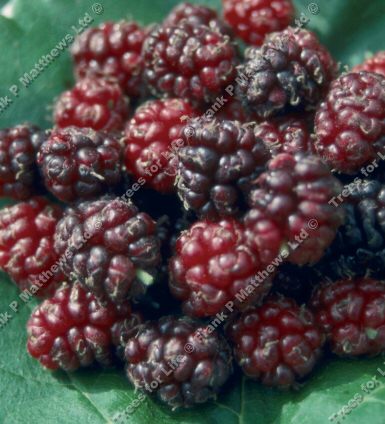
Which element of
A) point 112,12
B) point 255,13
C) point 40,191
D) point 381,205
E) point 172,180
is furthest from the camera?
point 112,12

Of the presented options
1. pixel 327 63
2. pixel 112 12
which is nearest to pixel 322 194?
pixel 327 63

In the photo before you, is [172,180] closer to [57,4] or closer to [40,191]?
[40,191]

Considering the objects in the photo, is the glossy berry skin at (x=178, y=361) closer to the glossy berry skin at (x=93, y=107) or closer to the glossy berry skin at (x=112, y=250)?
the glossy berry skin at (x=112, y=250)

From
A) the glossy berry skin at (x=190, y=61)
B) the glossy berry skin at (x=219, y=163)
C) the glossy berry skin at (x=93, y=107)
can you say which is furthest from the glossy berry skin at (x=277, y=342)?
the glossy berry skin at (x=93, y=107)

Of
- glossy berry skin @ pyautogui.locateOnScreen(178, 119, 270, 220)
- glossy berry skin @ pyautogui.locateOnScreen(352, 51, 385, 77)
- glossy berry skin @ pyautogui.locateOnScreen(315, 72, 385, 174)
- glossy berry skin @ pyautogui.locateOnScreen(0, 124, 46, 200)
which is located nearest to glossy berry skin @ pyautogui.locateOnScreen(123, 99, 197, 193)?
glossy berry skin @ pyautogui.locateOnScreen(178, 119, 270, 220)

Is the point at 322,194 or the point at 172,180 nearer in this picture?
the point at 322,194

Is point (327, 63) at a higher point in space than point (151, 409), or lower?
higher
